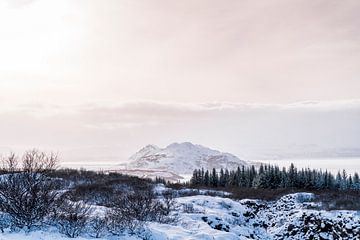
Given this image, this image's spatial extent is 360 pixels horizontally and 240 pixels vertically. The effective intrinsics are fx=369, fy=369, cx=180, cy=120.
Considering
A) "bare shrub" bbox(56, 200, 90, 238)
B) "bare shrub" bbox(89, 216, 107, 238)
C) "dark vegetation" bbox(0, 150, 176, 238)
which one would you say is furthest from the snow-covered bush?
"bare shrub" bbox(89, 216, 107, 238)

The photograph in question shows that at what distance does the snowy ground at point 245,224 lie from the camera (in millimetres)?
20188

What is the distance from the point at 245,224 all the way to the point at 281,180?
57287 mm

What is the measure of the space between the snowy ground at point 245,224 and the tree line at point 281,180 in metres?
42.5

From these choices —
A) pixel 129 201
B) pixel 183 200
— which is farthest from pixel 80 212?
pixel 183 200

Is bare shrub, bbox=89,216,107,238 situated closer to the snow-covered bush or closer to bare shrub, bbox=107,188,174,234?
bare shrub, bbox=107,188,174,234

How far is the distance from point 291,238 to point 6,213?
24.1 meters

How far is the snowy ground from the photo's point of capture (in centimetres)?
2019

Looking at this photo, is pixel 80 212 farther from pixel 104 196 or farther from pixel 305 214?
pixel 305 214

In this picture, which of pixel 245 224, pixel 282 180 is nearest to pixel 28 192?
pixel 245 224

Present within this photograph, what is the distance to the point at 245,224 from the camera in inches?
1362

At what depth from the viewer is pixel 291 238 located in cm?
3259

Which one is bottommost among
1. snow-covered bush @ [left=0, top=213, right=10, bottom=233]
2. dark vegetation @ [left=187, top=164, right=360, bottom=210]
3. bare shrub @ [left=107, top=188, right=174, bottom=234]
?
dark vegetation @ [left=187, top=164, right=360, bottom=210]

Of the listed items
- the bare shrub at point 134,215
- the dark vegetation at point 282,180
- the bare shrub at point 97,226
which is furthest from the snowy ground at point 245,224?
the dark vegetation at point 282,180

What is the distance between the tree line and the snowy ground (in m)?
42.5
